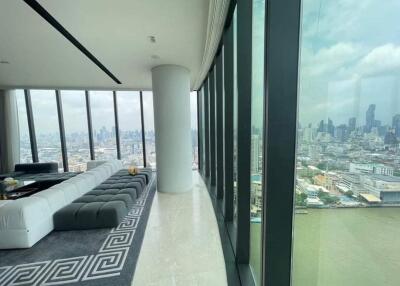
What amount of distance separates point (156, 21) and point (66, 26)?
1215 mm

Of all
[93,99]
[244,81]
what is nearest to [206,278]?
[244,81]

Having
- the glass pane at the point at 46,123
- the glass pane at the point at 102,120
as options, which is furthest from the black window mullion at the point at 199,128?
the glass pane at the point at 46,123

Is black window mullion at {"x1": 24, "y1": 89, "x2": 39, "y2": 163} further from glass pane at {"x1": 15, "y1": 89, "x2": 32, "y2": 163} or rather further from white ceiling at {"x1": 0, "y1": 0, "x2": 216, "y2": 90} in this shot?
white ceiling at {"x1": 0, "y1": 0, "x2": 216, "y2": 90}

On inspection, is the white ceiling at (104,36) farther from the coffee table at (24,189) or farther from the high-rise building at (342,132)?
the coffee table at (24,189)

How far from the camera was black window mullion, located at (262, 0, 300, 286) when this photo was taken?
38.8 inches

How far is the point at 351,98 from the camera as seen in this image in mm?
734

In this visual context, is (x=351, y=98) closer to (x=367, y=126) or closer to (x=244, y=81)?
(x=367, y=126)

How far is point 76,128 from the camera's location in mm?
7320

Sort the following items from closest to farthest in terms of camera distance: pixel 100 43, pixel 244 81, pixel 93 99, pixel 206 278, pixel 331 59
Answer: pixel 331 59 → pixel 244 81 → pixel 206 278 → pixel 100 43 → pixel 93 99

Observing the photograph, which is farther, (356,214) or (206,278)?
(206,278)

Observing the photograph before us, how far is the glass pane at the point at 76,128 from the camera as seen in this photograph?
7.22 m

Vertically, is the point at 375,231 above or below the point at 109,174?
above

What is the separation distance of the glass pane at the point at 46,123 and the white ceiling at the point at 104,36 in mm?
1894

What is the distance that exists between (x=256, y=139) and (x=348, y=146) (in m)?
1.01
